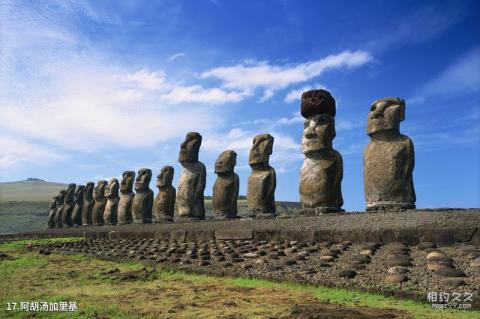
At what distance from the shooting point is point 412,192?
30.9 ft

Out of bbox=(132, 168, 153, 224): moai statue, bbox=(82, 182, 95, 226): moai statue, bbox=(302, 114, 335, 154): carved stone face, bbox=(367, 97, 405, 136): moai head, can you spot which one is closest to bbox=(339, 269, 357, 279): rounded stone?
bbox=(367, 97, 405, 136): moai head

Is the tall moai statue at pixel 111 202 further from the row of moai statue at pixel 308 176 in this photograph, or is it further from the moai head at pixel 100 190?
the moai head at pixel 100 190

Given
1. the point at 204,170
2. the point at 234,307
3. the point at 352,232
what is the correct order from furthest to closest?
the point at 204,170, the point at 352,232, the point at 234,307

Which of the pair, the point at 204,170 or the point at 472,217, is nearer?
the point at 472,217

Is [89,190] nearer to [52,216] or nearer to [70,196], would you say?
[70,196]

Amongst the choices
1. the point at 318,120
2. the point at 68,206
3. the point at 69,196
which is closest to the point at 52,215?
the point at 68,206

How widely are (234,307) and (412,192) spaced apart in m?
6.45

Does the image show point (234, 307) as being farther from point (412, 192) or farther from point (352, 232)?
point (412, 192)

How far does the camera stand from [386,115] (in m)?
9.87

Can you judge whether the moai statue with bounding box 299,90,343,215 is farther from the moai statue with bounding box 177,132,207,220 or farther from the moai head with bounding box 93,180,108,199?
the moai head with bounding box 93,180,108,199

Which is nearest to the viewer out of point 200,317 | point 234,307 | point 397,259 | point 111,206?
point 200,317

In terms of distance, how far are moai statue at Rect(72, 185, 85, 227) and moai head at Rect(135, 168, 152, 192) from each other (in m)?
7.56

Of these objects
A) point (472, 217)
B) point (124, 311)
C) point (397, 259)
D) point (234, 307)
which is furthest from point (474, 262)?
point (124, 311)

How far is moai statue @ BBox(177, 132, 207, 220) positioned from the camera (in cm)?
1545
